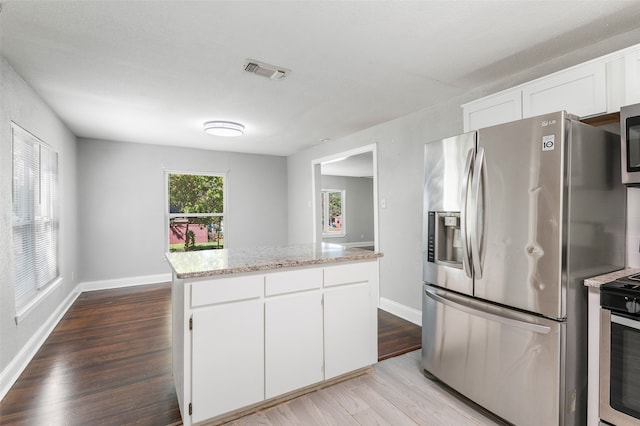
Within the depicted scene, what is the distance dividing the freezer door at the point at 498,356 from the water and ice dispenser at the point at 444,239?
0.79 feet

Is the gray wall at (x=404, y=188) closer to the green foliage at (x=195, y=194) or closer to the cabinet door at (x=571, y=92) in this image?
the cabinet door at (x=571, y=92)

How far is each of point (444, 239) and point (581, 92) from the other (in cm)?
121

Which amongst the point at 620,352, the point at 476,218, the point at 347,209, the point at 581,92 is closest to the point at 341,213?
the point at 347,209

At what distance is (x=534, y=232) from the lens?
1.73 metres

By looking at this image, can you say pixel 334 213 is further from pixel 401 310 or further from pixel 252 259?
pixel 252 259

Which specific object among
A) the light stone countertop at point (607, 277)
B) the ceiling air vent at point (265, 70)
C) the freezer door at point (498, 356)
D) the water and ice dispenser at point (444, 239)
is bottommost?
the freezer door at point (498, 356)

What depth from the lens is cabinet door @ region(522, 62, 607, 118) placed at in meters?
1.85

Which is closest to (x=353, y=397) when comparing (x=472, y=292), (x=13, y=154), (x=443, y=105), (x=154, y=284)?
(x=472, y=292)

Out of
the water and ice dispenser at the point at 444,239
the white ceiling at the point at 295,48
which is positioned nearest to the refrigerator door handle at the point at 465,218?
the water and ice dispenser at the point at 444,239

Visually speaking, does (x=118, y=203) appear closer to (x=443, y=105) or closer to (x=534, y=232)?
(x=443, y=105)

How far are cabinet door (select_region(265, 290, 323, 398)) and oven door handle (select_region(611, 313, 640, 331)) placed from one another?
1.59 metres

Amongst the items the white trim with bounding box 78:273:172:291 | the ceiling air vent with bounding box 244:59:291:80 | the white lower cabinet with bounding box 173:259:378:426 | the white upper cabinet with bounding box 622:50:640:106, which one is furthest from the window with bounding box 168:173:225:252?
the white upper cabinet with bounding box 622:50:640:106

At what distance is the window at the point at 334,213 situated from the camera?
10.2 metres

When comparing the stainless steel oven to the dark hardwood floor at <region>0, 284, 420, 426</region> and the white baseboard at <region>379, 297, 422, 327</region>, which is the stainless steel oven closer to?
the dark hardwood floor at <region>0, 284, 420, 426</region>
